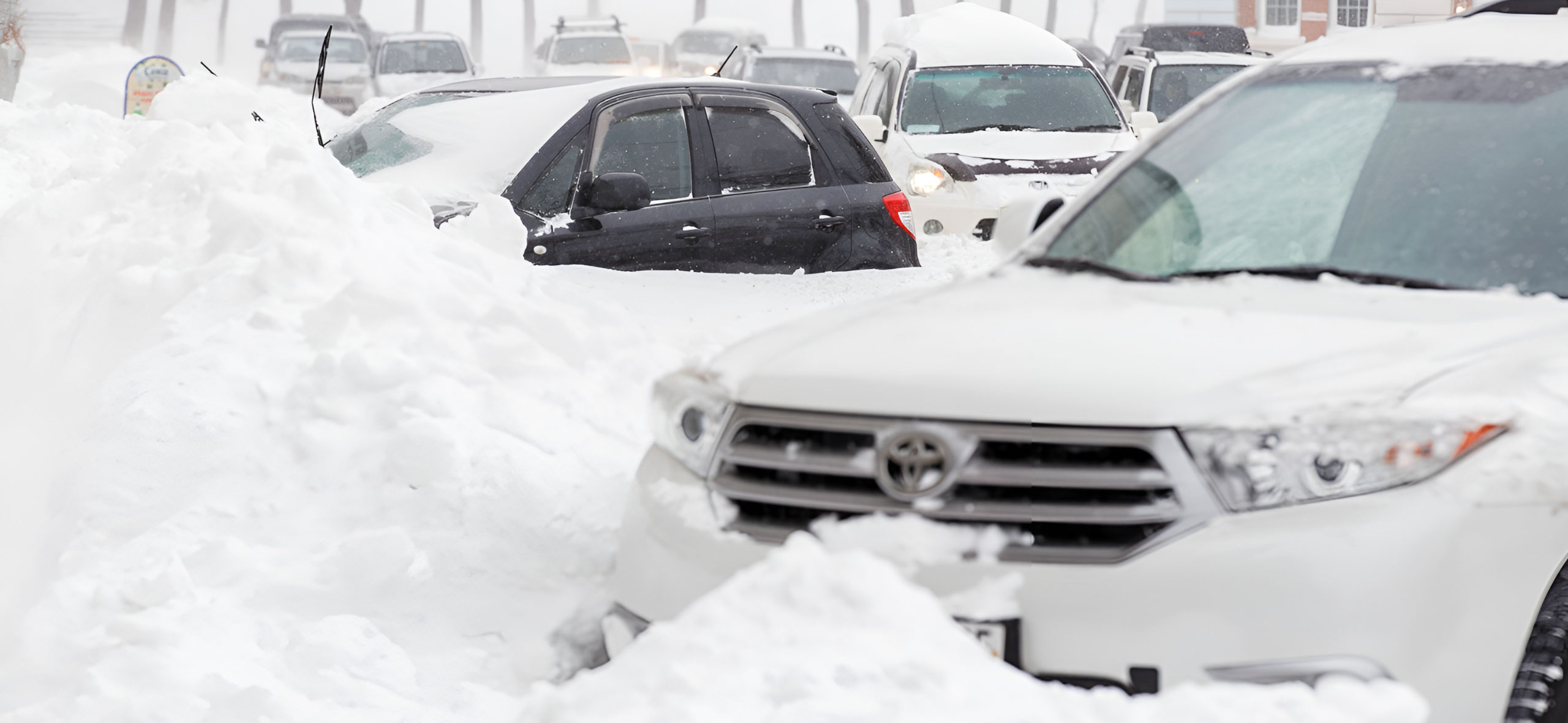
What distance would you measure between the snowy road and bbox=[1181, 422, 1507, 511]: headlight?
321 millimetres

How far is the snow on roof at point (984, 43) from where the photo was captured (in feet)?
45.3

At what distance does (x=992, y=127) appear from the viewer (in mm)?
12906

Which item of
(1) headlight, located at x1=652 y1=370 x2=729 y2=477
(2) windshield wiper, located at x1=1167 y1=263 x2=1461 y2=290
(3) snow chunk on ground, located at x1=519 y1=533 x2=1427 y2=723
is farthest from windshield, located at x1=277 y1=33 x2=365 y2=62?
(3) snow chunk on ground, located at x1=519 y1=533 x2=1427 y2=723

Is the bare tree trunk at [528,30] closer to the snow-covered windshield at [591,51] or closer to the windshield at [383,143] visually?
the snow-covered windshield at [591,51]

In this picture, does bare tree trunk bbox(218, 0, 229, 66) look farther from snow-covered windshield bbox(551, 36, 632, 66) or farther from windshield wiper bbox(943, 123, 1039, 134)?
windshield wiper bbox(943, 123, 1039, 134)

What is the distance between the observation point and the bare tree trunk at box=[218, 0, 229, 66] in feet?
182

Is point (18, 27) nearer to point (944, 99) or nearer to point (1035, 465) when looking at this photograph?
point (944, 99)

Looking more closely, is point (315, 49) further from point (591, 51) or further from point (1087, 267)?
point (1087, 267)

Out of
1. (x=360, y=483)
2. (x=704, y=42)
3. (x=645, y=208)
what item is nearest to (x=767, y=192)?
(x=645, y=208)

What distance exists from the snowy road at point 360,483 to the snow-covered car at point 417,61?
69.3 feet

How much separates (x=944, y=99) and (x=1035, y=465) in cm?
1082

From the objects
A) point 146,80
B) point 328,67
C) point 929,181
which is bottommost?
point 328,67

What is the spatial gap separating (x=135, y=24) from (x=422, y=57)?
28.6 metres

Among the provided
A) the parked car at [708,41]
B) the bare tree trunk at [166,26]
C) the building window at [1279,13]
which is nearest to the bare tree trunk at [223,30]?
the bare tree trunk at [166,26]
